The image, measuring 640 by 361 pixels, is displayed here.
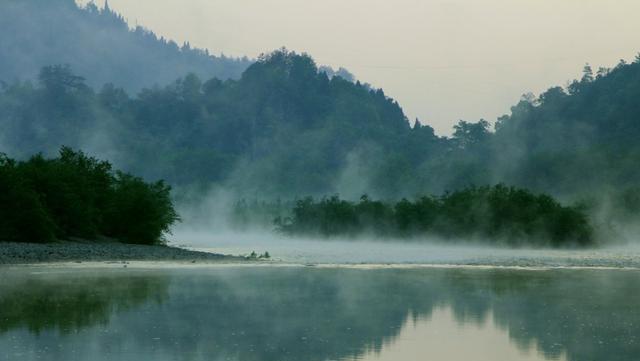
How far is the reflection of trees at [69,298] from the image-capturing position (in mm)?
20891

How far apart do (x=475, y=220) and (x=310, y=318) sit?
5408 centimetres

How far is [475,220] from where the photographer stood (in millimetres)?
75438

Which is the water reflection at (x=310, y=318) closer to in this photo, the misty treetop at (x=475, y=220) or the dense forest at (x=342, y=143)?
the misty treetop at (x=475, y=220)

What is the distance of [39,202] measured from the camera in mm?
49594

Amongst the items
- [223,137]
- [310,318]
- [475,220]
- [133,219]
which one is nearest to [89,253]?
[133,219]

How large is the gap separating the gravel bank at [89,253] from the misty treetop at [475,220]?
27653mm

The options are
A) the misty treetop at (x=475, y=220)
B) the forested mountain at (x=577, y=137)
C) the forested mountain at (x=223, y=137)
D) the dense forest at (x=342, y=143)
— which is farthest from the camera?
the forested mountain at (x=223, y=137)

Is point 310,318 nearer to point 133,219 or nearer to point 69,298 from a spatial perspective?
point 69,298

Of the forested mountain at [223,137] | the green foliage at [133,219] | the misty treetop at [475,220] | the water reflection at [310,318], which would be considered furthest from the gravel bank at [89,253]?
the forested mountain at [223,137]

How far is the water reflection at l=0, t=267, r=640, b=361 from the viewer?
58.5 ft

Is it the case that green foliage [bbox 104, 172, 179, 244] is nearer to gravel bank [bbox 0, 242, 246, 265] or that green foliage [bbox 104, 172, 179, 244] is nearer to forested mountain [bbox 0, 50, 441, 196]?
gravel bank [bbox 0, 242, 246, 265]

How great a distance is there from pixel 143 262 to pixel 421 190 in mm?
102691

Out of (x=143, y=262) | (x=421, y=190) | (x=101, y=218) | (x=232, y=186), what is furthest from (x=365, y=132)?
(x=143, y=262)

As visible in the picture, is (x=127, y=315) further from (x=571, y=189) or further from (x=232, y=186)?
(x=232, y=186)
